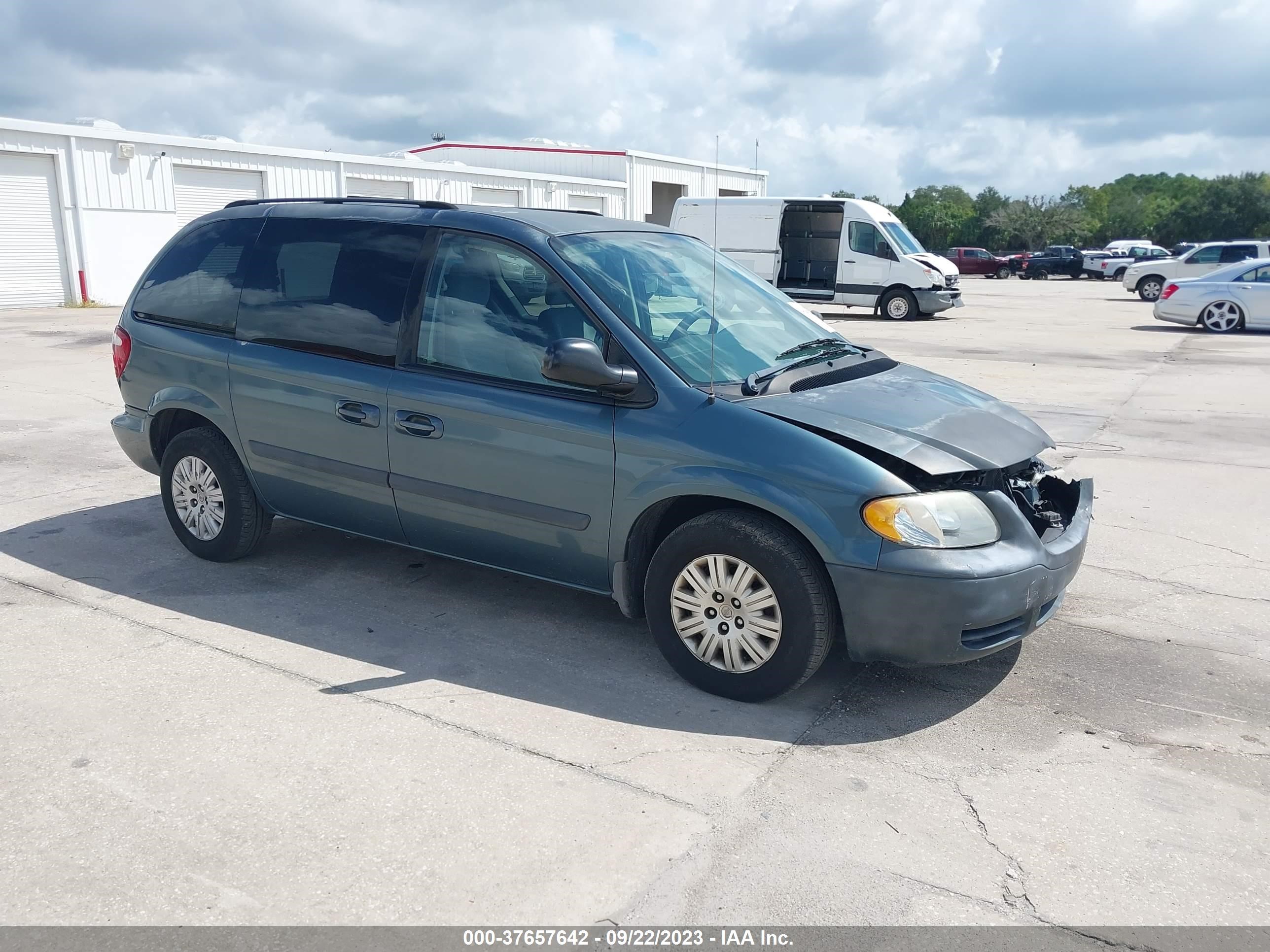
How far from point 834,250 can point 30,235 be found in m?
18.5

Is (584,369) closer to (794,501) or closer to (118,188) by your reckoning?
(794,501)

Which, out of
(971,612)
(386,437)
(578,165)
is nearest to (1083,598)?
(971,612)

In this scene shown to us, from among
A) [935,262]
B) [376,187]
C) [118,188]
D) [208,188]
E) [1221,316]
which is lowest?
[1221,316]

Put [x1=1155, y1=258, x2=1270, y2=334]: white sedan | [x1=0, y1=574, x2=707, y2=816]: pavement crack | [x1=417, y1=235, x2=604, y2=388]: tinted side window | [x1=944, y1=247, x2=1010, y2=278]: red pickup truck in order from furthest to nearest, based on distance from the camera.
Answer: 1. [x1=944, y1=247, x2=1010, y2=278]: red pickup truck
2. [x1=1155, y1=258, x2=1270, y2=334]: white sedan
3. [x1=417, y1=235, x2=604, y2=388]: tinted side window
4. [x1=0, y1=574, x2=707, y2=816]: pavement crack

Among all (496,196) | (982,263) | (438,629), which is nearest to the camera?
(438,629)

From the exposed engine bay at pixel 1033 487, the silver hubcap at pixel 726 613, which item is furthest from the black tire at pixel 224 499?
the exposed engine bay at pixel 1033 487

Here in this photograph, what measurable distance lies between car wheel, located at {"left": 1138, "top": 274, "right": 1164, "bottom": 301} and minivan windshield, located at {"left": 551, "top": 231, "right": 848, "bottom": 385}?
92.1 feet

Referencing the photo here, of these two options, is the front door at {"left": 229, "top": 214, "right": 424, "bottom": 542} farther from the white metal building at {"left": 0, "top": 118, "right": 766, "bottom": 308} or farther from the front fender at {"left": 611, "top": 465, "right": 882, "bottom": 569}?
the white metal building at {"left": 0, "top": 118, "right": 766, "bottom": 308}

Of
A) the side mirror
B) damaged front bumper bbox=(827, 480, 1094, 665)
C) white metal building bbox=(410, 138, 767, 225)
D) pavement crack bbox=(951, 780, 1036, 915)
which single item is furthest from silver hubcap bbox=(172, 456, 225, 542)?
white metal building bbox=(410, 138, 767, 225)

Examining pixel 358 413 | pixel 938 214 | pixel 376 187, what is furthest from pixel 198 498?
pixel 938 214

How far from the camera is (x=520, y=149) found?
4238 centimetres

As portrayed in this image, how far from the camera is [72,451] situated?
27.7ft

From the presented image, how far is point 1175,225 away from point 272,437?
7844cm

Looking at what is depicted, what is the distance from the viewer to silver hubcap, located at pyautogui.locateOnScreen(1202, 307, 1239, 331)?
19.7m
